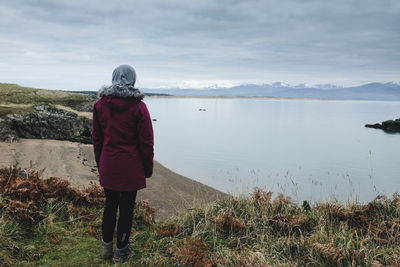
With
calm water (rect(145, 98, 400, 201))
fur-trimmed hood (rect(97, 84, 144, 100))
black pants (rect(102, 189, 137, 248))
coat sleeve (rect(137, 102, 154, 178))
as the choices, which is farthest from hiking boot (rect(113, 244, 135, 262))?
calm water (rect(145, 98, 400, 201))

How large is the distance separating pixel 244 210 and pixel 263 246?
1.32 meters

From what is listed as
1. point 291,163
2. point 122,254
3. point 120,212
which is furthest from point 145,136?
point 291,163

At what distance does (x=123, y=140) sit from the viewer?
425 cm

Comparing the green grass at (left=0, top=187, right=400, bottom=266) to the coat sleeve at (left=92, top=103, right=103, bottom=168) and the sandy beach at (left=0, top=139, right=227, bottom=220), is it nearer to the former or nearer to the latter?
the coat sleeve at (left=92, top=103, right=103, bottom=168)

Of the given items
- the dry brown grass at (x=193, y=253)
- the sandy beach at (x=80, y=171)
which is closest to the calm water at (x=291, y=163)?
the sandy beach at (x=80, y=171)

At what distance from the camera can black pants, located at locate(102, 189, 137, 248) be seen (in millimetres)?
4531

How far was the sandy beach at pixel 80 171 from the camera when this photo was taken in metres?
10.9

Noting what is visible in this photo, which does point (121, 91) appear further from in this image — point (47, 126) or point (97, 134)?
point (47, 126)

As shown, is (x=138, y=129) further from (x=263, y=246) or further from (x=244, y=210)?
(x=244, y=210)

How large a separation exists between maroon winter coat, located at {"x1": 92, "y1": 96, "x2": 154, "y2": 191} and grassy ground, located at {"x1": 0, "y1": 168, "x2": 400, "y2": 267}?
1.37m

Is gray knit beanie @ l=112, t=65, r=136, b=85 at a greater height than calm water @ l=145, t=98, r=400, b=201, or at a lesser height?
greater

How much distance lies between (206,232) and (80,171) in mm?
8366

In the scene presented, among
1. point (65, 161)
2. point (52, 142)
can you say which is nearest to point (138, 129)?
point (65, 161)

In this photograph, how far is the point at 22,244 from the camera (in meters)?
5.01
